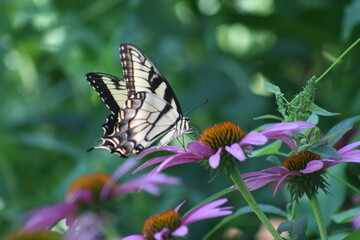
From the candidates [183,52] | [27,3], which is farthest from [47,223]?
[27,3]

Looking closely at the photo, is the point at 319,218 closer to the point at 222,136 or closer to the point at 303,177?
the point at 303,177

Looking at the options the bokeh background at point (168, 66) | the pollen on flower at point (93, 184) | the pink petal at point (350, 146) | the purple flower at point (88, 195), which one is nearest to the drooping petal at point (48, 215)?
the purple flower at point (88, 195)

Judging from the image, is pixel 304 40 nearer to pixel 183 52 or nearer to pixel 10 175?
pixel 183 52

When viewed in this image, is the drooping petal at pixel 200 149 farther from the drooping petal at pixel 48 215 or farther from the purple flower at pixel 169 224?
the drooping petal at pixel 48 215

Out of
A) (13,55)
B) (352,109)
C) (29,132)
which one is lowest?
(352,109)

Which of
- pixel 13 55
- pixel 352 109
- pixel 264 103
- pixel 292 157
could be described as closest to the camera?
pixel 292 157

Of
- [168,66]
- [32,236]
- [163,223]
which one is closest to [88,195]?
[163,223]

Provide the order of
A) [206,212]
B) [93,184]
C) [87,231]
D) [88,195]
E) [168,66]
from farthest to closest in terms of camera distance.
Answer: [168,66] → [93,184] → [88,195] → [206,212] → [87,231]
